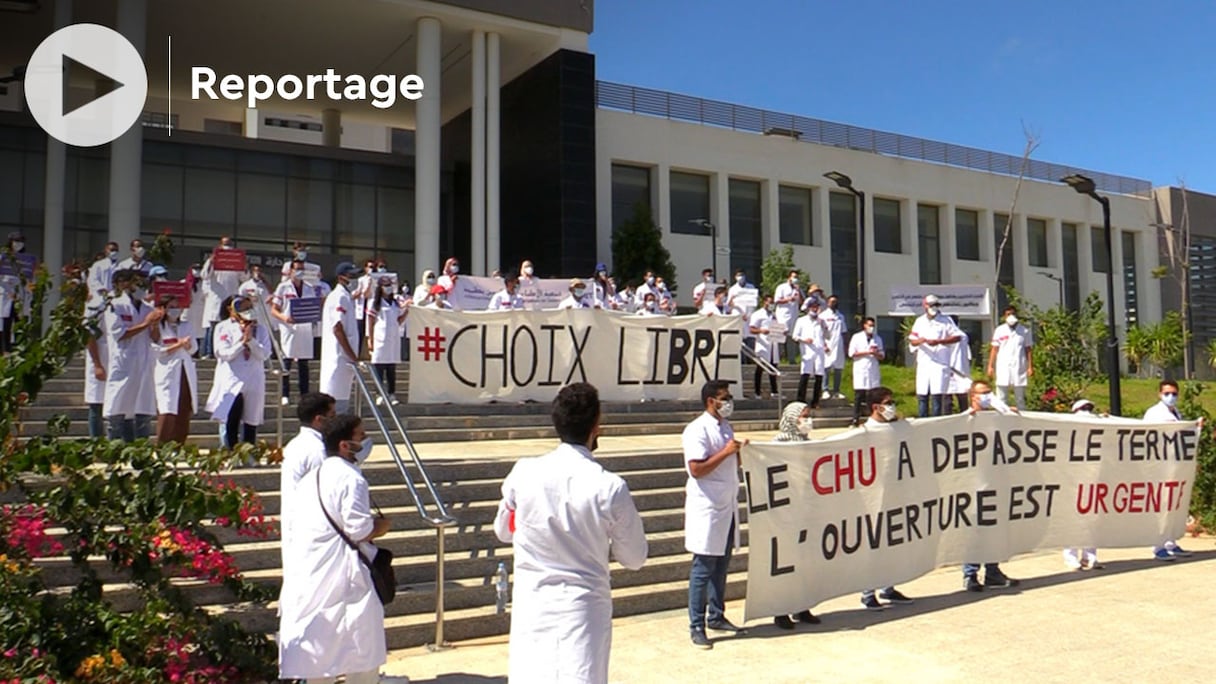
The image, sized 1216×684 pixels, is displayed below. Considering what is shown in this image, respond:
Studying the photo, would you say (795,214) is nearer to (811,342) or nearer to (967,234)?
(967,234)

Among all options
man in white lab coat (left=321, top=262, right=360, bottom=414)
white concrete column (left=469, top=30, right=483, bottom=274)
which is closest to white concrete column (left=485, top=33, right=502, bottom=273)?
white concrete column (left=469, top=30, right=483, bottom=274)

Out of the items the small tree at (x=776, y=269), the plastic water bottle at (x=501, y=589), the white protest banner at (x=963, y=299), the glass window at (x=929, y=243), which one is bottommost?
the plastic water bottle at (x=501, y=589)

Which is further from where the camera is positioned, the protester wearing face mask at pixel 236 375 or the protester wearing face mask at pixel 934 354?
the protester wearing face mask at pixel 934 354

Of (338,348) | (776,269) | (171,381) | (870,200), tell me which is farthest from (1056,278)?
(171,381)

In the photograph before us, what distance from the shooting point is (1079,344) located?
2345 cm

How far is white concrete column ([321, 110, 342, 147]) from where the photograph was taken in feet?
108

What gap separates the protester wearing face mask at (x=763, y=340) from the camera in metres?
16.6

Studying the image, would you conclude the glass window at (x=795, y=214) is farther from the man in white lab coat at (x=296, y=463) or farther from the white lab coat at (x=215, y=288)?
the man in white lab coat at (x=296, y=463)

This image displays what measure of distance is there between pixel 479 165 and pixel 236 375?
58.3 ft

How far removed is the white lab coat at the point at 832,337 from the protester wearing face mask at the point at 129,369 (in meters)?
10.7

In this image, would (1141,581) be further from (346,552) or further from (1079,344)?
(1079,344)

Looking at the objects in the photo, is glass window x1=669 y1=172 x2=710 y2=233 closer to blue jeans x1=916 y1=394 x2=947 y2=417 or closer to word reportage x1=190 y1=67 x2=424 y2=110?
word reportage x1=190 y1=67 x2=424 y2=110

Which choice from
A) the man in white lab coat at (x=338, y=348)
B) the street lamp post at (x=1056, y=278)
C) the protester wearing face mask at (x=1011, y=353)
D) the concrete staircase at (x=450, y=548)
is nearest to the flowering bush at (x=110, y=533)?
the concrete staircase at (x=450, y=548)

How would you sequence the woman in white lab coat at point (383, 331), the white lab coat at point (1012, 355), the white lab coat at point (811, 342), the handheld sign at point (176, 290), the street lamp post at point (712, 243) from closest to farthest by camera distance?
the handheld sign at point (176, 290) → the woman in white lab coat at point (383, 331) → the white lab coat at point (1012, 355) → the white lab coat at point (811, 342) → the street lamp post at point (712, 243)
